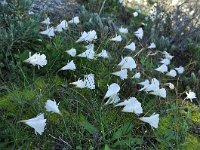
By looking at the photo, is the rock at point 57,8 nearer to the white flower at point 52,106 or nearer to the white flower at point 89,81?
the white flower at point 89,81

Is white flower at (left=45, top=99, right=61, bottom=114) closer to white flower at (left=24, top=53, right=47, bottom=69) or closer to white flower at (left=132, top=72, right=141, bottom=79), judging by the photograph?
white flower at (left=24, top=53, right=47, bottom=69)

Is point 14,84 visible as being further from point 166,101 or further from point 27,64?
point 166,101

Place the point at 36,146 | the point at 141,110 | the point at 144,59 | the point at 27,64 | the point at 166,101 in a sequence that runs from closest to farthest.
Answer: the point at 36,146 → the point at 141,110 → the point at 27,64 → the point at 166,101 → the point at 144,59

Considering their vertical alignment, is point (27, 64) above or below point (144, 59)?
above

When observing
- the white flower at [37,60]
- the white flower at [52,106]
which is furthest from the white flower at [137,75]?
the white flower at [52,106]

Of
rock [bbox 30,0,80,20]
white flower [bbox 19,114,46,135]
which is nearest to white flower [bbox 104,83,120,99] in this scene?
white flower [bbox 19,114,46,135]

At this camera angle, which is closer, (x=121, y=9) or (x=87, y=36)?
(x=87, y=36)

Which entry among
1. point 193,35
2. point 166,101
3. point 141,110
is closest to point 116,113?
point 141,110

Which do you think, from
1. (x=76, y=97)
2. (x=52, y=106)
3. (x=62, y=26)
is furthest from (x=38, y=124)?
(x=62, y=26)
